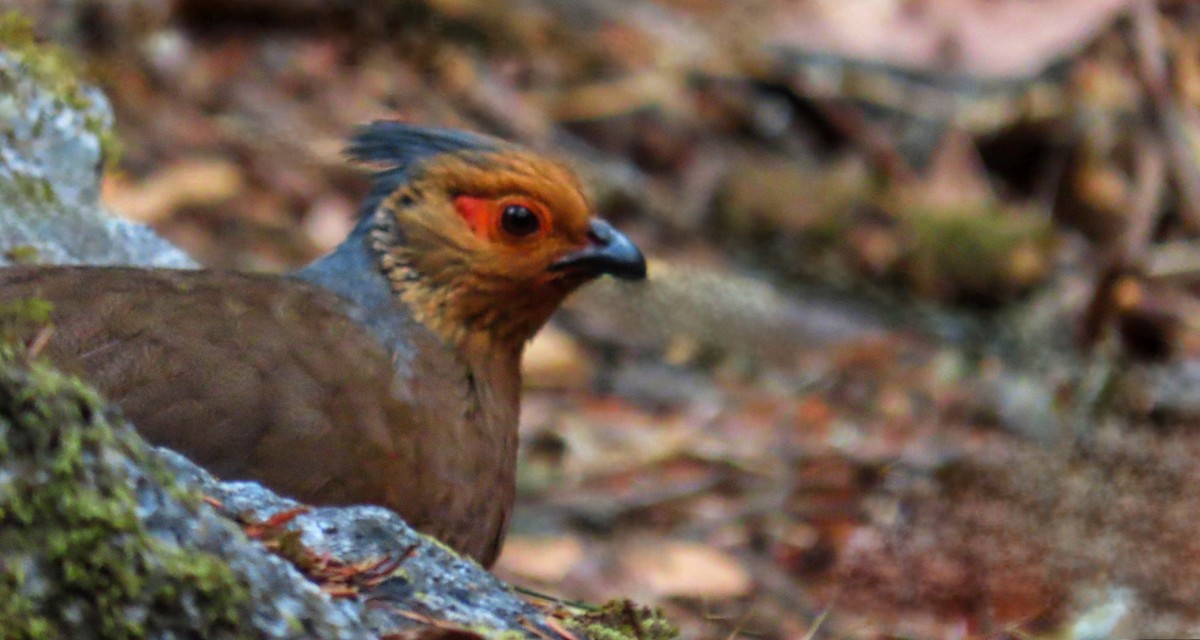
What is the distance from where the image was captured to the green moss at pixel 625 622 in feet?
10.3

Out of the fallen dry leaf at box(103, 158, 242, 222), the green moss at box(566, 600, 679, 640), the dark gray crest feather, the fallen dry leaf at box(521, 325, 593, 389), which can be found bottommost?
the green moss at box(566, 600, 679, 640)

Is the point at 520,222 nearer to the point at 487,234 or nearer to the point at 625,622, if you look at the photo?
the point at 487,234

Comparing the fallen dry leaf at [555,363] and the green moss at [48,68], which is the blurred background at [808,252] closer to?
the fallen dry leaf at [555,363]

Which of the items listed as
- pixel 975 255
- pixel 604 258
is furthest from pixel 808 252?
pixel 604 258

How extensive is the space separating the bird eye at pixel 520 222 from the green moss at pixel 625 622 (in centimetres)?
155

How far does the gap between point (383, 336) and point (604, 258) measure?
25.4 inches

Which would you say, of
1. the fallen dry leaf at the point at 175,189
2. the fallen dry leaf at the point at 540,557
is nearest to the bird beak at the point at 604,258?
the fallen dry leaf at the point at 540,557

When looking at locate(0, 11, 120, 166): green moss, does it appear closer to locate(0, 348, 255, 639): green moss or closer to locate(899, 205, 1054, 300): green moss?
locate(0, 348, 255, 639): green moss

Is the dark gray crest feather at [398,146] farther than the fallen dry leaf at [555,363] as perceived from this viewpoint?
No

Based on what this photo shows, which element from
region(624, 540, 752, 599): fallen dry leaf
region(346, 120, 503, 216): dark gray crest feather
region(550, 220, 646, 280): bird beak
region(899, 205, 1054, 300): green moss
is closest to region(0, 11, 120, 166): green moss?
region(346, 120, 503, 216): dark gray crest feather

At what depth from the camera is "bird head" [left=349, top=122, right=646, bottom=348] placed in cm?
453

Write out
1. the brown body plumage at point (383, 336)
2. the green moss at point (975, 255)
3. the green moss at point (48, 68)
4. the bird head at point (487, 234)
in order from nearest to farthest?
the brown body plumage at point (383, 336), the bird head at point (487, 234), the green moss at point (48, 68), the green moss at point (975, 255)

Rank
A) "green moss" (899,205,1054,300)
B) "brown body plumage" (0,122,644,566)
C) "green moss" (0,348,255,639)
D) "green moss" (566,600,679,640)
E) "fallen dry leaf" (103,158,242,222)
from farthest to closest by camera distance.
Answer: "green moss" (899,205,1054,300) → "fallen dry leaf" (103,158,242,222) → "brown body plumage" (0,122,644,566) → "green moss" (566,600,679,640) → "green moss" (0,348,255,639)

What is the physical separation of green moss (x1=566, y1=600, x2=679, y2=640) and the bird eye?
1554 mm
